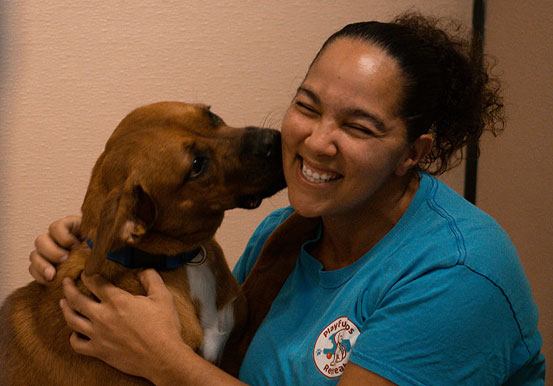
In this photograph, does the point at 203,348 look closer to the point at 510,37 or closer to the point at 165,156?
the point at 165,156

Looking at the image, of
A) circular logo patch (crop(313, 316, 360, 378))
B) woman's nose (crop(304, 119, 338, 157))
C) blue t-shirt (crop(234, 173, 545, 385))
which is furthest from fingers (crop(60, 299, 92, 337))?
woman's nose (crop(304, 119, 338, 157))

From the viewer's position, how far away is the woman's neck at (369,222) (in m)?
1.42

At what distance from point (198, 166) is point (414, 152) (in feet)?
1.78

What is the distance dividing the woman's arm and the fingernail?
0.25 feet

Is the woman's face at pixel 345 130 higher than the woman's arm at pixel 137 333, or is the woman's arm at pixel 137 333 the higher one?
the woman's face at pixel 345 130

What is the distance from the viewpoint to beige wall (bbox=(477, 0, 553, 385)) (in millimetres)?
2111

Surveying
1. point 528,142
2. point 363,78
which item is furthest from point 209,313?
point 528,142

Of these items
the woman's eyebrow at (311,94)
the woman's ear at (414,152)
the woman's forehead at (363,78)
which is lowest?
the woman's ear at (414,152)

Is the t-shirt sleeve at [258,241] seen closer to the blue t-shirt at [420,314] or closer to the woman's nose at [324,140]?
the blue t-shirt at [420,314]

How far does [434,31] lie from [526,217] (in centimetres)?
112

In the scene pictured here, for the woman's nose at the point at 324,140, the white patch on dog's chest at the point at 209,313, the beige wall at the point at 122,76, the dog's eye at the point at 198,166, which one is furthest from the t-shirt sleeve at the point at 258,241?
the beige wall at the point at 122,76

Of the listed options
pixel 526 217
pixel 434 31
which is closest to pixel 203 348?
pixel 434 31

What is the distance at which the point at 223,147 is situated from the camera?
4.89 feet

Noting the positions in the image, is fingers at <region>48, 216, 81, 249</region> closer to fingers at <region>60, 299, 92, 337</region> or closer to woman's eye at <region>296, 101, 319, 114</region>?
fingers at <region>60, 299, 92, 337</region>
